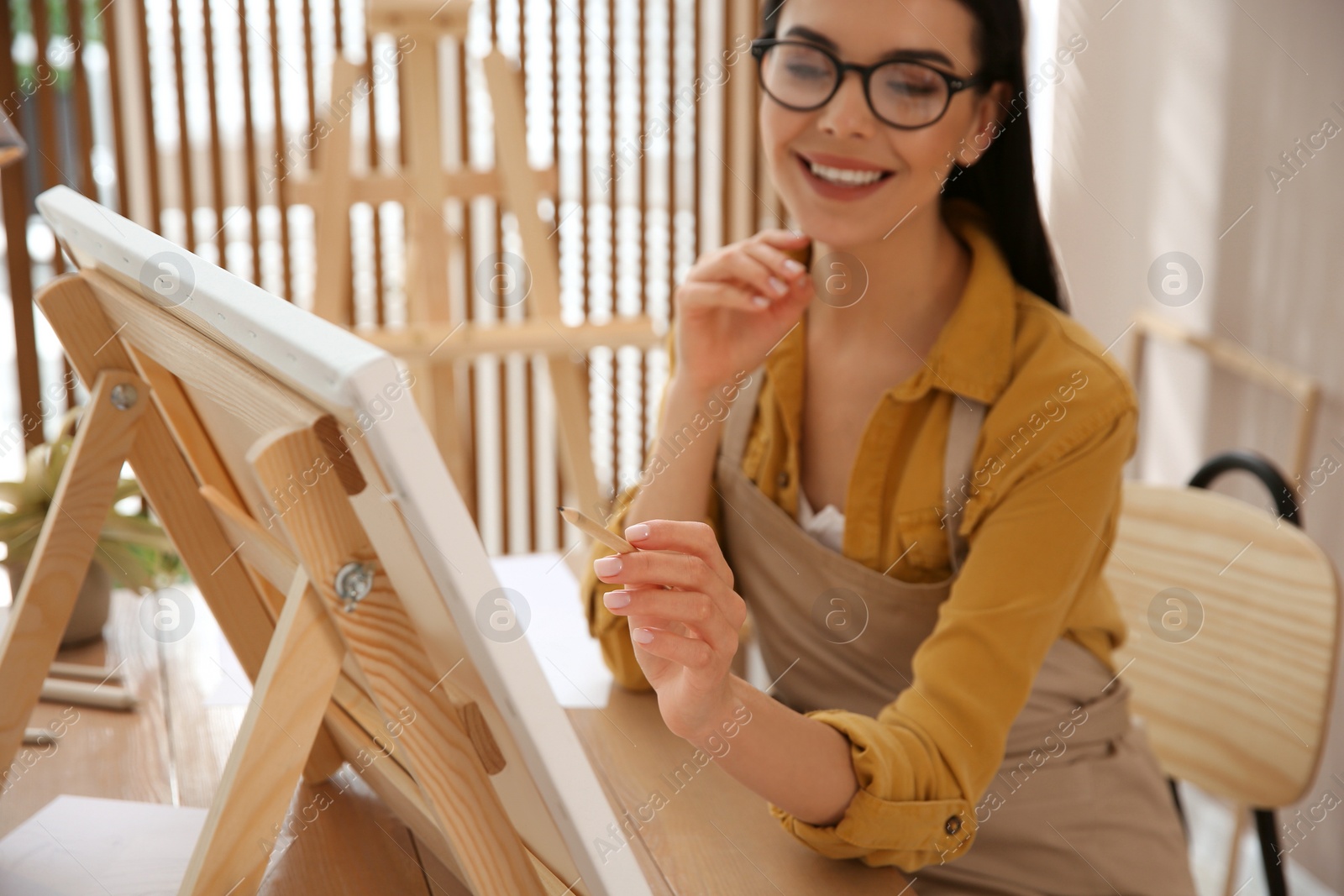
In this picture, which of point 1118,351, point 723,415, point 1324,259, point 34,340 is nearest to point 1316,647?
point 723,415

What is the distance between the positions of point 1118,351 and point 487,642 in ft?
7.44

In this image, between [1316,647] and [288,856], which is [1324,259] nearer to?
[1316,647]

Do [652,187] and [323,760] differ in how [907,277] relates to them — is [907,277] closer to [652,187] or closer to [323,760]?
[323,760]

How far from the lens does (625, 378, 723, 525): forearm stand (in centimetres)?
131

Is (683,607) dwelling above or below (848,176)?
below

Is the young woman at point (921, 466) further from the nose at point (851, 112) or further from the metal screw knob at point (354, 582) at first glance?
the metal screw knob at point (354, 582)

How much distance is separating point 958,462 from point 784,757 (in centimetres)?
40

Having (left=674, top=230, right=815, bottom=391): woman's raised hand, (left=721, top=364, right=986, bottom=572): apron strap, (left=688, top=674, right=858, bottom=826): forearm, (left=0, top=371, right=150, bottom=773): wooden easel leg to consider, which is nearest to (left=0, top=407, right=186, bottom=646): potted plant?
(left=0, top=371, right=150, bottom=773): wooden easel leg

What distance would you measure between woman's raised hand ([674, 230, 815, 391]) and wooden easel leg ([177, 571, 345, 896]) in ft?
2.17

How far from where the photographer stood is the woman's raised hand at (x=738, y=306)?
1.28 m

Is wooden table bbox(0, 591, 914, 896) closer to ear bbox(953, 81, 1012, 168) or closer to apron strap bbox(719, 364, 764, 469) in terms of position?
apron strap bbox(719, 364, 764, 469)

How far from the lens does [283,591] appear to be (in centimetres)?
87

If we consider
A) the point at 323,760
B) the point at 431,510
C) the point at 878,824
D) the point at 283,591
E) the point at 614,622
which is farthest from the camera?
the point at 614,622

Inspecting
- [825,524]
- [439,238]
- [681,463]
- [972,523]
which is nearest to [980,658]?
[972,523]
